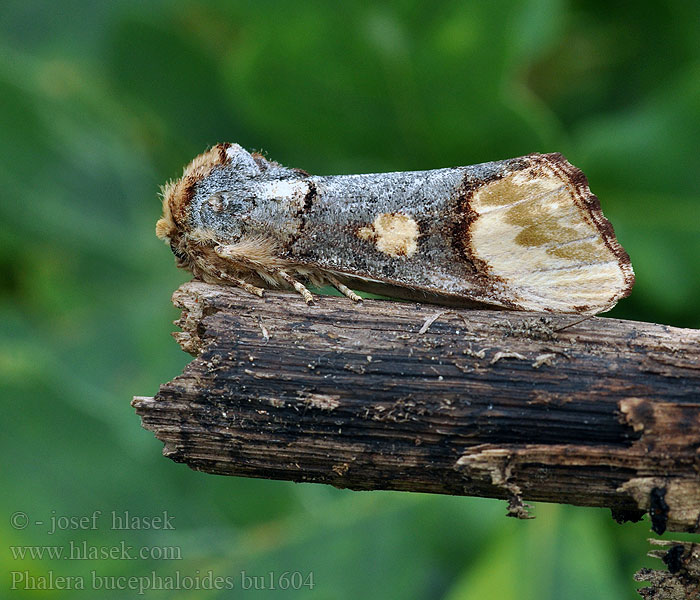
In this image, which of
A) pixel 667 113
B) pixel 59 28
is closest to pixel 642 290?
pixel 667 113

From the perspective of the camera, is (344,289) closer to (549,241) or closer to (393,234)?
(393,234)

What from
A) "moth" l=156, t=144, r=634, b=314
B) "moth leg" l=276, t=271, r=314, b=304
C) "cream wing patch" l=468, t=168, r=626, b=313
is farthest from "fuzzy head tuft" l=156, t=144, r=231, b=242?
"cream wing patch" l=468, t=168, r=626, b=313

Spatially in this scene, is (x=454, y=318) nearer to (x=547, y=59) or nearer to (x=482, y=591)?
(x=482, y=591)

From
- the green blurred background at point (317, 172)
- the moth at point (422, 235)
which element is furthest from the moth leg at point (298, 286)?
the green blurred background at point (317, 172)

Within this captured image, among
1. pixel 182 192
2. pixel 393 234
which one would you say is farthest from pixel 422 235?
pixel 182 192

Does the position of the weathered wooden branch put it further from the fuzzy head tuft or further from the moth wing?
the fuzzy head tuft

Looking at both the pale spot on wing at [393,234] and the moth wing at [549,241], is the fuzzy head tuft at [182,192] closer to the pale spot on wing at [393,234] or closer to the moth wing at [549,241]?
the pale spot on wing at [393,234]

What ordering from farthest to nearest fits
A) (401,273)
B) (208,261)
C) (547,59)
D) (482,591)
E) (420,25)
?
(547,59)
(420,25)
(482,591)
(208,261)
(401,273)
